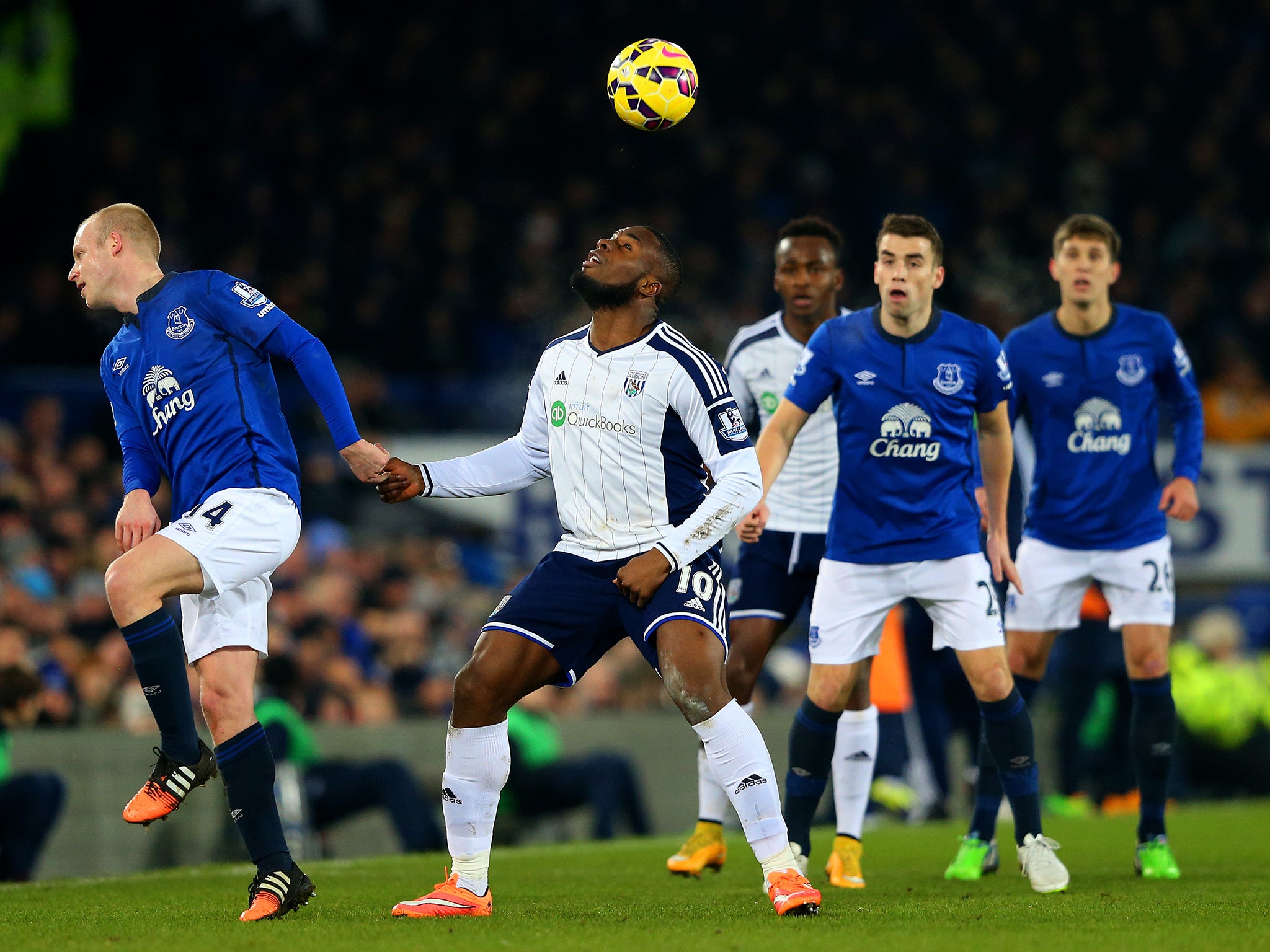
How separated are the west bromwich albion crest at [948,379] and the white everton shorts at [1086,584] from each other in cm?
119

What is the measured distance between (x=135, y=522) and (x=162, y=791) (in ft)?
3.11

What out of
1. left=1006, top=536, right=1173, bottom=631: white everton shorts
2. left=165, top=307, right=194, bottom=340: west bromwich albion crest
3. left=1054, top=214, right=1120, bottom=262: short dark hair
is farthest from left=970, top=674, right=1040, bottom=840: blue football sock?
left=165, top=307, right=194, bottom=340: west bromwich albion crest

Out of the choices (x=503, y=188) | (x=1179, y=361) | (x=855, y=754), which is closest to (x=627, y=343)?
(x=855, y=754)

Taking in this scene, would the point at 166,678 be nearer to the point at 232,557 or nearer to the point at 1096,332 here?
the point at 232,557

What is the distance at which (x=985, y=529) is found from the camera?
25.2 feet

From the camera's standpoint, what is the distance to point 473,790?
19.4 ft

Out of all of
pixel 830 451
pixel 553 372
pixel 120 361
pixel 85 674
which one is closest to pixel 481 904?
pixel 553 372

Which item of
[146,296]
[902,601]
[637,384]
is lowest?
[902,601]

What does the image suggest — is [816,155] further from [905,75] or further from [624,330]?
[624,330]

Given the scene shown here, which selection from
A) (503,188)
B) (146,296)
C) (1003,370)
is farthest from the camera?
(503,188)

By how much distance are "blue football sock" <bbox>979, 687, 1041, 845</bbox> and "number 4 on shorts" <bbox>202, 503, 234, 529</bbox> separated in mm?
3126

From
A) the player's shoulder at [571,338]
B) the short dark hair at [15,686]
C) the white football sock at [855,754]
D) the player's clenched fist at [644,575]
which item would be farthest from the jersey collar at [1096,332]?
the short dark hair at [15,686]

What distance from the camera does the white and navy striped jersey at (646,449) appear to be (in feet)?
19.1

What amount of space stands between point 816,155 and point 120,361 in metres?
15.0
